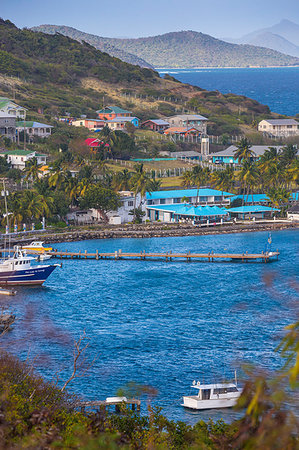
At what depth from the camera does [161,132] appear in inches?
7269

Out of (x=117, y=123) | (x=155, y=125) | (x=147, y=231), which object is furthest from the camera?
(x=155, y=125)

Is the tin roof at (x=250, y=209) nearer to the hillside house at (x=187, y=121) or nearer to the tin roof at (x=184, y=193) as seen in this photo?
the tin roof at (x=184, y=193)

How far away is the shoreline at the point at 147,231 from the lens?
330ft

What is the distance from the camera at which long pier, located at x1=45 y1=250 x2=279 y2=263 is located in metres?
89.4

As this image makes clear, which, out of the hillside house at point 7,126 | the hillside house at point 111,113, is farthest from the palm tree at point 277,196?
the hillside house at point 111,113

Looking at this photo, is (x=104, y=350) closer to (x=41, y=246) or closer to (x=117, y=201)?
(x=41, y=246)

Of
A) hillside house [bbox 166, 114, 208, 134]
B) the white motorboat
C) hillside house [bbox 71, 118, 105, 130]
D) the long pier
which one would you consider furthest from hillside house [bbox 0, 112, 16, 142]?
the white motorboat

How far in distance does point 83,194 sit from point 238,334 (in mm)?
57867

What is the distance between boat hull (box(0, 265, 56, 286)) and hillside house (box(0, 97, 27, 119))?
288 ft

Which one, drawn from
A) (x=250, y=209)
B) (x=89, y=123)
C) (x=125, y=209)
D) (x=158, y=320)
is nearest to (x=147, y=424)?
(x=158, y=320)

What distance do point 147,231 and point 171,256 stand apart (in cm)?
1634

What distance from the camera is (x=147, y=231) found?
105875 millimetres

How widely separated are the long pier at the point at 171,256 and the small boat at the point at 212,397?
4482 centimetres

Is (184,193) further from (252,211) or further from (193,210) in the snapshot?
(252,211)
